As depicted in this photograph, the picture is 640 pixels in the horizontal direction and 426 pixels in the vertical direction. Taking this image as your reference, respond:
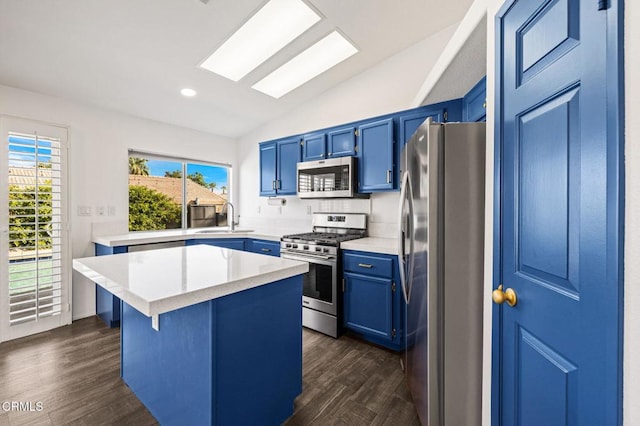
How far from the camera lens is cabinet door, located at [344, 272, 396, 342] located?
2.38m

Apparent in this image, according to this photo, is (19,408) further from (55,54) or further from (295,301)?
(55,54)

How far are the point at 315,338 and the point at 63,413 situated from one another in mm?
1785

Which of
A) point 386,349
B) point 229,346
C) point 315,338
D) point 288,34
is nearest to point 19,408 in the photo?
point 229,346

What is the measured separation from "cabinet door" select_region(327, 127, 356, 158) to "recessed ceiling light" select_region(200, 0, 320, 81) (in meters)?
0.99

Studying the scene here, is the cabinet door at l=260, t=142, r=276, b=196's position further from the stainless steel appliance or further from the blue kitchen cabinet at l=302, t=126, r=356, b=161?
the stainless steel appliance

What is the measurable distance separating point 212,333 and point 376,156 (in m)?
2.19

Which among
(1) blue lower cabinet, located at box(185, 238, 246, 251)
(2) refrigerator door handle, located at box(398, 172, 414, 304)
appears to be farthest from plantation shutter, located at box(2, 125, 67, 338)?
(2) refrigerator door handle, located at box(398, 172, 414, 304)

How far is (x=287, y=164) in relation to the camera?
3.60 metres

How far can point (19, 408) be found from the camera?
5.61ft

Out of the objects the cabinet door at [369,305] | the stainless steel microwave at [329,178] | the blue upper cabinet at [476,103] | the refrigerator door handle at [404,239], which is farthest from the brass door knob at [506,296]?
the stainless steel microwave at [329,178]

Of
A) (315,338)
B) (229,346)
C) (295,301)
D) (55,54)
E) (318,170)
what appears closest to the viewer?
(229,346)

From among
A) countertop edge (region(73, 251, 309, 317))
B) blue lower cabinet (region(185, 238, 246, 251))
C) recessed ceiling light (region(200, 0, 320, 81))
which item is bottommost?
blue lower cabinet (region(185, 238, 246, 251))

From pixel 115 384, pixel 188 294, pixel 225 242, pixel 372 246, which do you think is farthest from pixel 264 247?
pixel 188 294

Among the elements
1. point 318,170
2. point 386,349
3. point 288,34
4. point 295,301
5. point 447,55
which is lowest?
point 386,349
